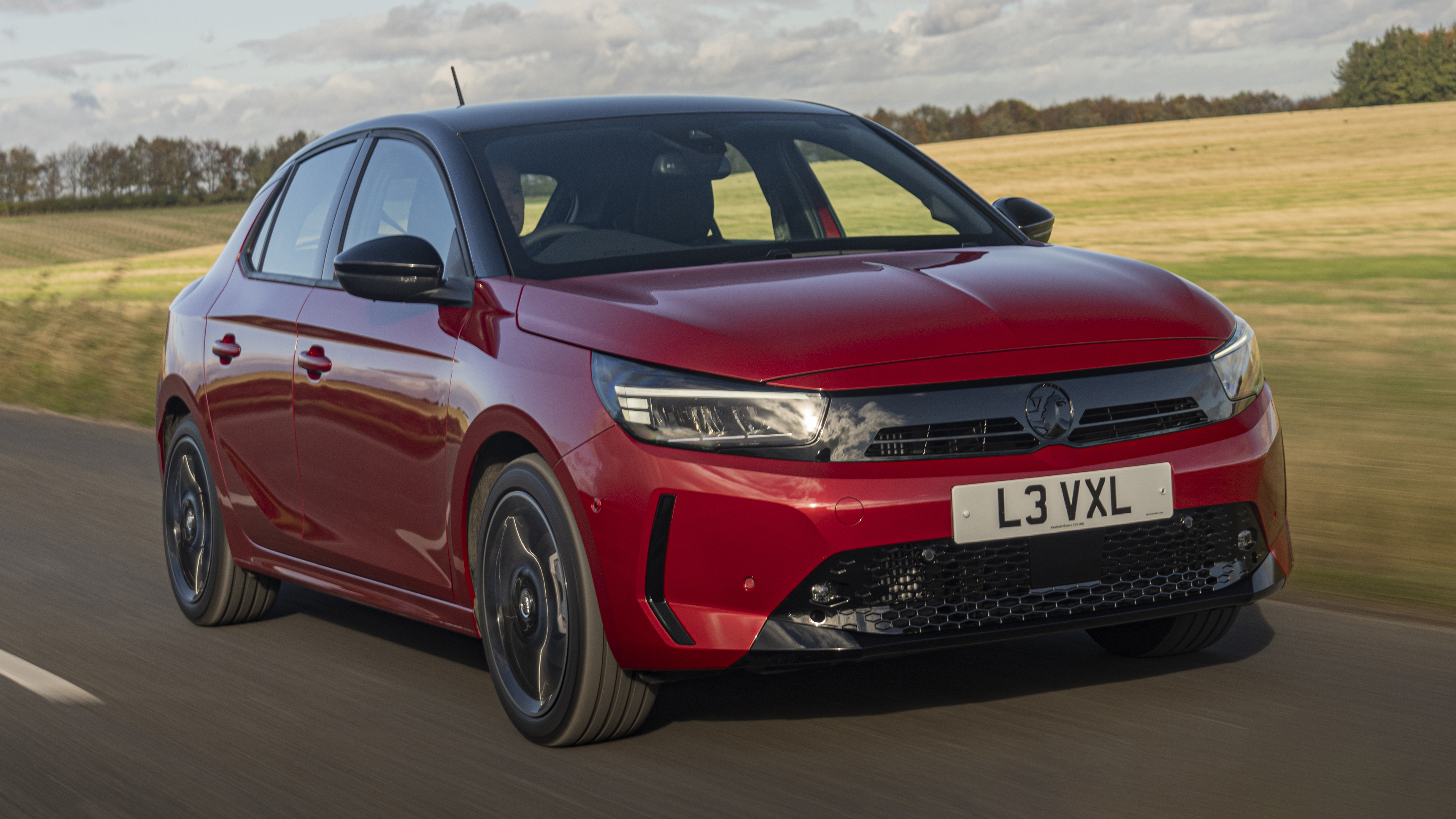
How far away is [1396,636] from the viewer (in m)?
5.14

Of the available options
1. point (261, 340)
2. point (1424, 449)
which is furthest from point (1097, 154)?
point (261, 340)

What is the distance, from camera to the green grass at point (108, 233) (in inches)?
2153

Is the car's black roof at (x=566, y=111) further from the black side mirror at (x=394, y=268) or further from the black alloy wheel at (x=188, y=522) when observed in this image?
the black alloy wheel at (x=188, y=522)

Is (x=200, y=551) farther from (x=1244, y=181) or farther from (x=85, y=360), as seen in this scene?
(x=1244, y=181)

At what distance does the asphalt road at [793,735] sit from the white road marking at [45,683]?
0.13 feet

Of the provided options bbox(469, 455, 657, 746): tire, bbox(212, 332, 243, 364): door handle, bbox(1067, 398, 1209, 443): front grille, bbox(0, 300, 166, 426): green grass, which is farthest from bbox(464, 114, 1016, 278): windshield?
bbox(0, 300, 166, 426): green grass

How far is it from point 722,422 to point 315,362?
6.19ft

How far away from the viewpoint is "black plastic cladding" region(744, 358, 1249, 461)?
3.88 m

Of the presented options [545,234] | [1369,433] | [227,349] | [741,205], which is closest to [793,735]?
[545,234]

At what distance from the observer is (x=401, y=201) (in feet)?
17.7

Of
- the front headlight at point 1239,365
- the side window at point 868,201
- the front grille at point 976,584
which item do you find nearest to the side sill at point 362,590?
the front grille at point 976,584

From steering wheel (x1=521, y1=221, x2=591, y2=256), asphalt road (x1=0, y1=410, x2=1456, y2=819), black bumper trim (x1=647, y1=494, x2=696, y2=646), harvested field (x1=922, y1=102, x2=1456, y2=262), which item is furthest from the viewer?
harvested field (x1=922, y1=102, x2=1456, y2=262)

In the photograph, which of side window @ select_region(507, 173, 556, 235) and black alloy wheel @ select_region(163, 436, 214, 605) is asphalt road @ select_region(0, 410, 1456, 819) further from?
side window @ select_region(507, 173, 556, 235)

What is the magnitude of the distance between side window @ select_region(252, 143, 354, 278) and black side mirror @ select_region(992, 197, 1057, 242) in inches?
83.8
